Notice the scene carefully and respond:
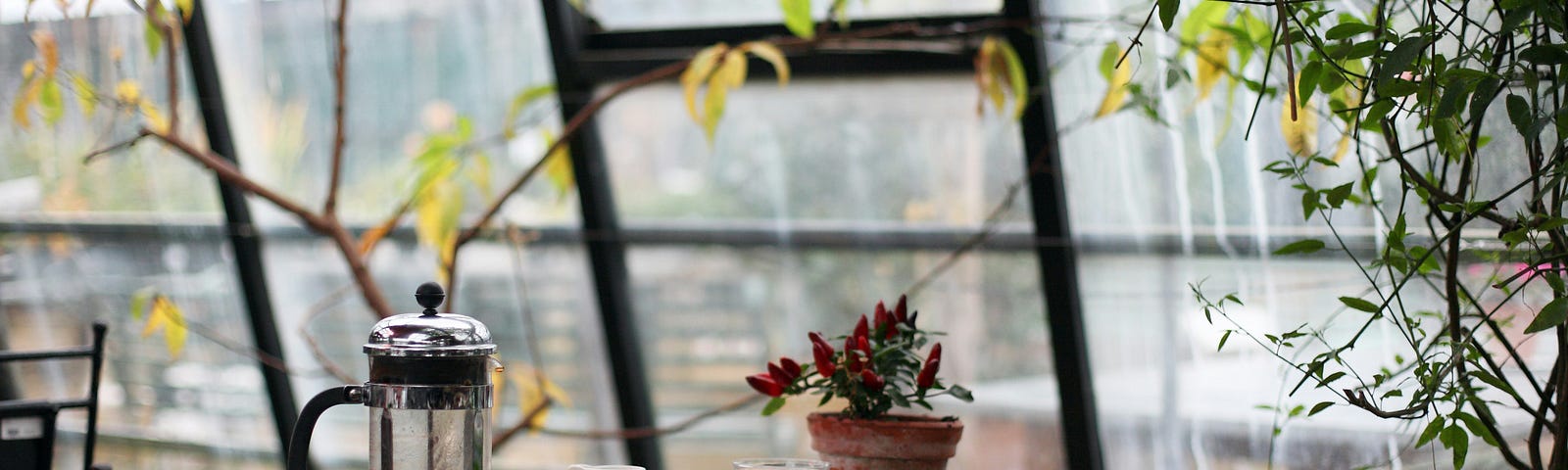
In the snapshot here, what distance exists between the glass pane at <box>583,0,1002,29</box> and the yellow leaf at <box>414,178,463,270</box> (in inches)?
21.7

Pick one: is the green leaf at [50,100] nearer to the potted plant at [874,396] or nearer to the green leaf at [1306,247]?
the potted plant at [874,396]

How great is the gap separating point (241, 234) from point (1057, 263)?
213 centimetres

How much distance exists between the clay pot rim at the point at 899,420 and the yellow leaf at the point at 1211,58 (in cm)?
89

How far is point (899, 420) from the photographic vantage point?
147cm

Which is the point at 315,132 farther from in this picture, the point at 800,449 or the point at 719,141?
the point at 800,449

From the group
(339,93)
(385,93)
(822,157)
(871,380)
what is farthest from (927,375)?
(385,93)

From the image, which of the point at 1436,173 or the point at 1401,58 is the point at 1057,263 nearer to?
the point at 1436,173

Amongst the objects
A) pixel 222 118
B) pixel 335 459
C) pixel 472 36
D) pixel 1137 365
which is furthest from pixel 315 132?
→ pixel 1137 365

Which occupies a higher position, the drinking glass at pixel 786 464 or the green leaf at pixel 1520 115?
the green leaf at pixel 1520 115

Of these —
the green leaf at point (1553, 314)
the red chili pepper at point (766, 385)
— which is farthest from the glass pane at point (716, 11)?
the green leaf at point (1553, 314)

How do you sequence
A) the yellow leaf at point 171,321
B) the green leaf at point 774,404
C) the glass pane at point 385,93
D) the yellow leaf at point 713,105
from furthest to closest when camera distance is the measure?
A: the glass pane at point 385,93
the yellow leaf at point 171,321
the yellow leaf at point 713,105
the green leaf at point 774,404

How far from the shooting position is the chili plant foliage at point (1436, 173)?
1245 millimetres

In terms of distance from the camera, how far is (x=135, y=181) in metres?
3.64

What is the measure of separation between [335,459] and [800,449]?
135 centimetres
